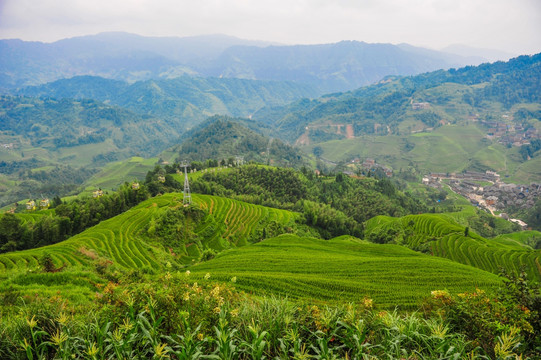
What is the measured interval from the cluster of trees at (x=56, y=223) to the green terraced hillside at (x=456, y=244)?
53.1m

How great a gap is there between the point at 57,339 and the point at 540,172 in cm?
18816

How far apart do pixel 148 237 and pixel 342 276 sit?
2736 cm

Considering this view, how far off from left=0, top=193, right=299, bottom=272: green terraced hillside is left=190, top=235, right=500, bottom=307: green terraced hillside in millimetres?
9378

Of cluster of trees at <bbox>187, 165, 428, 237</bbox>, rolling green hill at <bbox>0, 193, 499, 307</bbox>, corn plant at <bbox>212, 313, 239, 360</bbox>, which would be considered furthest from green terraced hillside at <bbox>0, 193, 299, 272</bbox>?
corn plant at <bbox>212, 313, 239, 360</bbox>

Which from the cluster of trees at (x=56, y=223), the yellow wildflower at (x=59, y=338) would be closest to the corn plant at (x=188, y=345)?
the yellow wildflower at (x=59, y=338)

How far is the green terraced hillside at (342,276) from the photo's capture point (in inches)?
721

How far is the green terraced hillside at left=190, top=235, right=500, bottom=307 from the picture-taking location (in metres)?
18.3

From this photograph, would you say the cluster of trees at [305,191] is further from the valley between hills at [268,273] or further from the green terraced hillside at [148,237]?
the green terraced hillside at [148,237]

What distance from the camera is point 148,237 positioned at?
38219mm

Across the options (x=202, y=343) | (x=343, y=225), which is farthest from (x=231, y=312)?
(x=343, y=225)

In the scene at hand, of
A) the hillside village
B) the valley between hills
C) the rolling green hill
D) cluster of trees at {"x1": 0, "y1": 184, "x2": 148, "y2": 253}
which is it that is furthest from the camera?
the hillside village

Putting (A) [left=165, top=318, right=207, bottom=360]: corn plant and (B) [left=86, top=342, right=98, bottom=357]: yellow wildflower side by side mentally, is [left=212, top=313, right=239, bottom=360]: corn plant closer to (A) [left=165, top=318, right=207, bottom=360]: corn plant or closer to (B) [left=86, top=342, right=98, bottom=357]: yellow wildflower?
(A) [left=165, top=318, right=207, bottom=360]: corn plant

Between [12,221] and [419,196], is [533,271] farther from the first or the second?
[419,196]

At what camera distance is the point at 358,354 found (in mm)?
5922
